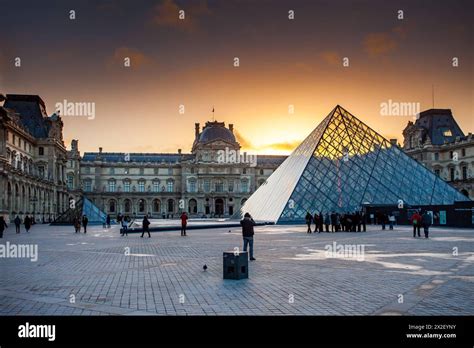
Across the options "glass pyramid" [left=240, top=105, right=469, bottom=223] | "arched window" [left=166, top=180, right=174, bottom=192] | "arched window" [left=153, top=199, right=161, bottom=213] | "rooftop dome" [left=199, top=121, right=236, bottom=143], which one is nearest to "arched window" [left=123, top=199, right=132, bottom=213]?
"arched window" [left=153, top=199, right=161, bottom=213]

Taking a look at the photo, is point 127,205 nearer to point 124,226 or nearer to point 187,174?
point 187,174

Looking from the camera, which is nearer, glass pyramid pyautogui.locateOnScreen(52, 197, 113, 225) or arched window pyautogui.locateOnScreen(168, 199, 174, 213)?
glass pyramid pyautogui.locateOnScreen(52, 197, 113, 225)

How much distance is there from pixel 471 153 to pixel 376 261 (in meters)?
58.2

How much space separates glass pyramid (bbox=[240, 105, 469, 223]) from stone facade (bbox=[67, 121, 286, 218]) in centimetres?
5156

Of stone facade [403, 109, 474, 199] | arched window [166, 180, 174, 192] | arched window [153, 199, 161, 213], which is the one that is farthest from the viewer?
arched window [166, 180, 174, 192]

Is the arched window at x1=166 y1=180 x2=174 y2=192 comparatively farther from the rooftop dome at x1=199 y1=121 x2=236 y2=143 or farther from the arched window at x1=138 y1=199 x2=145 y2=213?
the rooftop dome at x1=199 y1=121 x2=236 y2=143

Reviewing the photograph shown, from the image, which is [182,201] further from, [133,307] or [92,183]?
[133,307]

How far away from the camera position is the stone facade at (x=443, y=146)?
211ft

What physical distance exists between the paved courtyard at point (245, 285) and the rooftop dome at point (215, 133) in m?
79.7

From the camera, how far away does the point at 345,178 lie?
3591 cm

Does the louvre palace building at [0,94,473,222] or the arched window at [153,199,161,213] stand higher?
the louvre palace building at [0,94,473,222]

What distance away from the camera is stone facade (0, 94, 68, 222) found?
1889 inches
